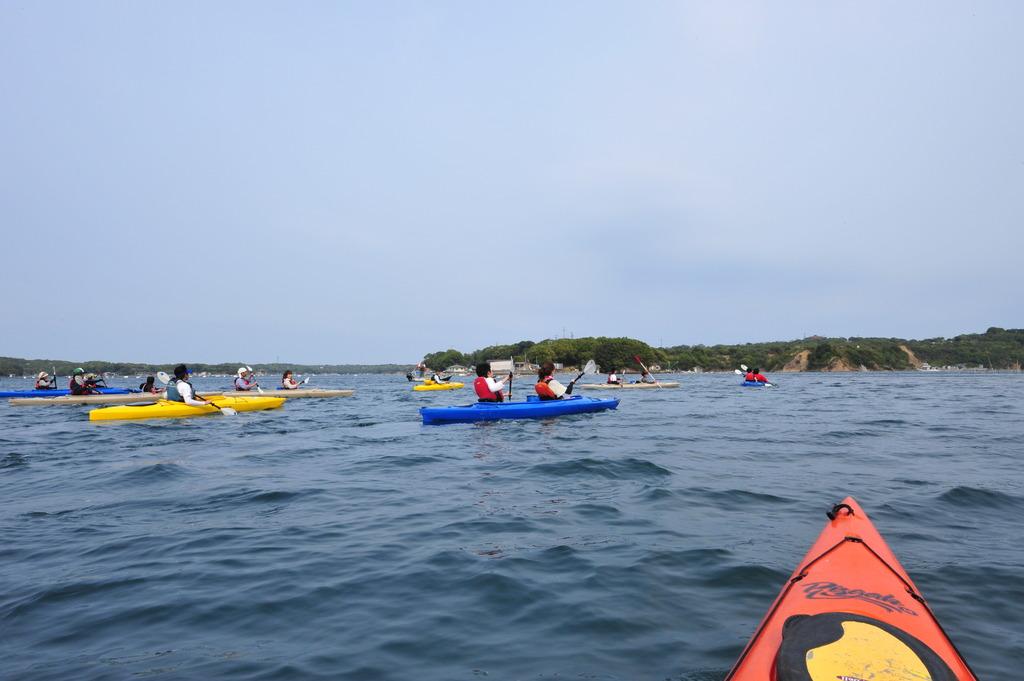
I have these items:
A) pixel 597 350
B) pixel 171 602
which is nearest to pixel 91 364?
pixel 597 350

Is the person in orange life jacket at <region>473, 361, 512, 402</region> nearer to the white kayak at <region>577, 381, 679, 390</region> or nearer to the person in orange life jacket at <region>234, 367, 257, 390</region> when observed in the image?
the person in orange life jacket at <region>234, 367, 257, 390</region>

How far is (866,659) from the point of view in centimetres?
223

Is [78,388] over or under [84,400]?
over

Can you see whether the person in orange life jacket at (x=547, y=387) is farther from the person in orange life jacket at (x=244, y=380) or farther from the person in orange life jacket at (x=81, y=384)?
the person in orange life jacket at (x=81, y=384)

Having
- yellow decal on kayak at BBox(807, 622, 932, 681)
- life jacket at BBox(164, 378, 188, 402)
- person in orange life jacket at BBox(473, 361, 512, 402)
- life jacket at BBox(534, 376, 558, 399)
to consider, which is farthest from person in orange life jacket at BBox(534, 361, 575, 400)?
yellow decal on kayak at BBox(807, 622, 932, 681)

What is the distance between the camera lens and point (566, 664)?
2.88 metres

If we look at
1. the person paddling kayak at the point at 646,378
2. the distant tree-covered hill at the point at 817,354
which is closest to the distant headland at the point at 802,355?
the distant tree-covered hill at the point at 817,354

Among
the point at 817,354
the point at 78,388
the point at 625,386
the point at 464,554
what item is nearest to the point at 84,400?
the point at 78,388

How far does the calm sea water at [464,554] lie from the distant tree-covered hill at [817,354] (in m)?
103

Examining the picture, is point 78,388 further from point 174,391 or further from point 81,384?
point 174,391

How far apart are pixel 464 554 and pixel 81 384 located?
79.7 feet

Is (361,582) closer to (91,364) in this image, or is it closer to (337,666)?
(337,666)

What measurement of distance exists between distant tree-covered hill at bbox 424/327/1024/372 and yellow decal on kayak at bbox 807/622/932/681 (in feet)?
357

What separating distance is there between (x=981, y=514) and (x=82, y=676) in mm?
7040
